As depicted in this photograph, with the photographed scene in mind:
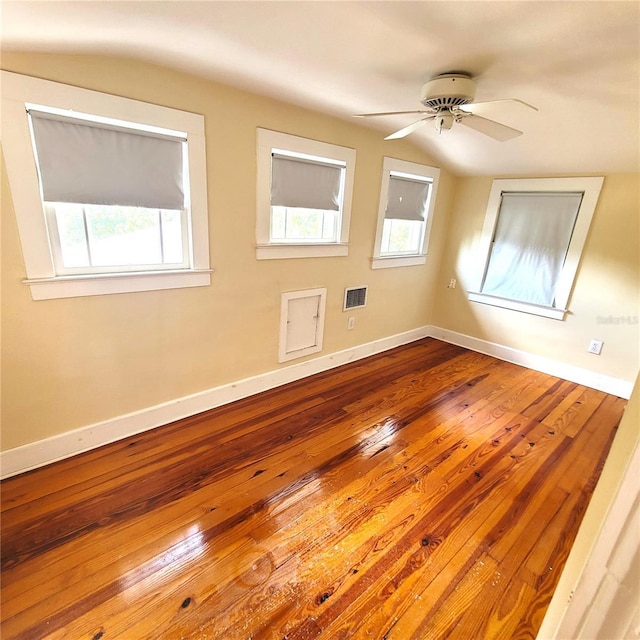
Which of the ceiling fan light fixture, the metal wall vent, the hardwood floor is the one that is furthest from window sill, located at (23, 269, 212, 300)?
the ceiling fan light fixture

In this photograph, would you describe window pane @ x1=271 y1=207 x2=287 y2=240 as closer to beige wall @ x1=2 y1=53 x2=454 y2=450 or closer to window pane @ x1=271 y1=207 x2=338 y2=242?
window pane @ x1=271 y1=207 x2=338 y2=242

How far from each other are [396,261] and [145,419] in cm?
281

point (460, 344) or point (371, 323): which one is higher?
point (371, 323)

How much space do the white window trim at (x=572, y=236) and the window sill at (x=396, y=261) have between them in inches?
28.5

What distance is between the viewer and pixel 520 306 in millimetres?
3693

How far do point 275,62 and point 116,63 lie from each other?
32.7 inches

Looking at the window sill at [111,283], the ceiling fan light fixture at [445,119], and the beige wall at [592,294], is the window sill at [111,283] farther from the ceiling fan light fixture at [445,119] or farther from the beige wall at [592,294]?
the beige wall at [592,294]

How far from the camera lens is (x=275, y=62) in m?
1.78

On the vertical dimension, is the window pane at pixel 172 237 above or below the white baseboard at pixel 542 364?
above

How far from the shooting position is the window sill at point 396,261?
137 inches

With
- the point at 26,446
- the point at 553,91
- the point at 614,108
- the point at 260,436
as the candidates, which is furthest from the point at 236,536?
the point at 614,108

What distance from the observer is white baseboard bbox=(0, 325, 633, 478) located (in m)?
1.96

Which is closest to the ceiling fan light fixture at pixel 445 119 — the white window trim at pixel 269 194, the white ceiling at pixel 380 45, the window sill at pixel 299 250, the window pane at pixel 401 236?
the white ceiling at pixel 380 45

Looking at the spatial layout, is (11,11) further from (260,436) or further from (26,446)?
(260,436)
